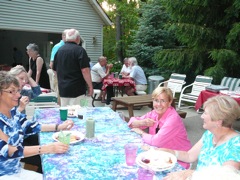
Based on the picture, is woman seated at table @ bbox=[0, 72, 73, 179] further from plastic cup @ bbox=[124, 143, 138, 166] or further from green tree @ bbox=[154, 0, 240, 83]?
green tree @ bbox=[154, 0, 240, 83]

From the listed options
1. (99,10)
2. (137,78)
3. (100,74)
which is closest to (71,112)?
(100,74)

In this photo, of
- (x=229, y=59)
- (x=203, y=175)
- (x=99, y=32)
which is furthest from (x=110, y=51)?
(x=203, y=175)

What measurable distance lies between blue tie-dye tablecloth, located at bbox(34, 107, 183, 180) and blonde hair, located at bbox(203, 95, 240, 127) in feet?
1.34

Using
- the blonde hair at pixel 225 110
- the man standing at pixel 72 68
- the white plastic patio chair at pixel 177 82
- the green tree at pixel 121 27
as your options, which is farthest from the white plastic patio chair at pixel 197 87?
the green tree at pixel 121 27

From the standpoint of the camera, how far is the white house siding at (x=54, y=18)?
1066cm

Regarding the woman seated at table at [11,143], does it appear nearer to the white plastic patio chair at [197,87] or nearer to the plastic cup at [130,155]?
the plastic cup at [130,155]

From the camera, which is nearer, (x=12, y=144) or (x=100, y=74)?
(x=12, y=144)

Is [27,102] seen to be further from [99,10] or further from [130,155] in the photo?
[99,10]

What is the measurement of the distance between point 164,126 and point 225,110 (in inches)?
27.9

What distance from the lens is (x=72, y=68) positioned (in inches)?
155

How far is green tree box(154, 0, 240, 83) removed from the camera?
28.1 feet

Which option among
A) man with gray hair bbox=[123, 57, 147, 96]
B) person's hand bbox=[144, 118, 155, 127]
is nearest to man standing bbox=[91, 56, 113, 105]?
man with gray hair bbox=[123, 57, 147, 96]

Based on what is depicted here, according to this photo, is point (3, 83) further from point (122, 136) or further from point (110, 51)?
point (110, 51)

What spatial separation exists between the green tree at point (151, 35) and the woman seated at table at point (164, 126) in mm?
9341
